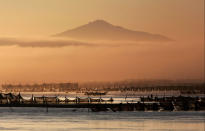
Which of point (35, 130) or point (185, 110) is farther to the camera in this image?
point (185, 110)

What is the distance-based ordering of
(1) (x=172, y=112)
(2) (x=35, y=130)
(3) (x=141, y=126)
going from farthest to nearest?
(1) (x=172, y=112) < (3) (x=141, y=126) < (2) (x=35, y=130)

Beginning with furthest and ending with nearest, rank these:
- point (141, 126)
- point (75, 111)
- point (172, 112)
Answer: point (75, 111)
point (172, 112)
point (141, 126)

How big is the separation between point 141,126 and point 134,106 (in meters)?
31.7

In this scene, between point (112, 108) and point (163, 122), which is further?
point (112, 108)

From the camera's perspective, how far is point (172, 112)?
9950cm

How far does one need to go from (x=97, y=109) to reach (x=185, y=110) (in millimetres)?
14544

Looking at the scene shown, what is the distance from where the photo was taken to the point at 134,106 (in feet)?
331

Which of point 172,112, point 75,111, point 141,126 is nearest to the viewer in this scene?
point 141,126

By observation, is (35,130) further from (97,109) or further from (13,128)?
(97,109)

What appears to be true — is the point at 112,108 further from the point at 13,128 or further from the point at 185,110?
the point at 13,128

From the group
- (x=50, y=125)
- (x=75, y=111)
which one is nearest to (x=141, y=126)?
(x=50, y=125)

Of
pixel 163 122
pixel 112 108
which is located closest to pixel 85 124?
pixel 163 122

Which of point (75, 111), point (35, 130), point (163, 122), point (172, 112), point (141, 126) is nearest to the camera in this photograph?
point (35, 130)

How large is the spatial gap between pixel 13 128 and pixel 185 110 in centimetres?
4321
